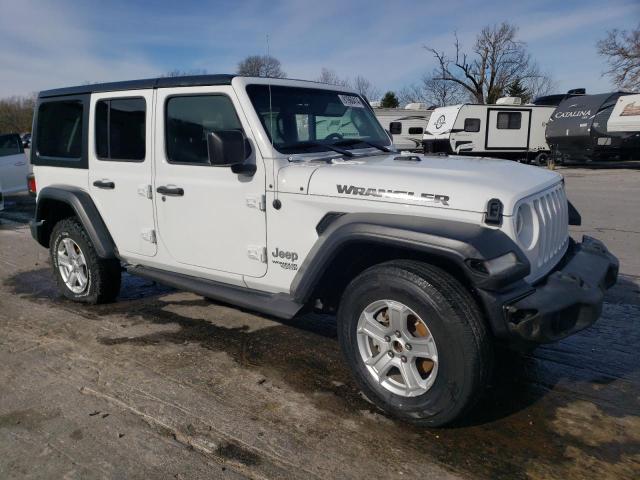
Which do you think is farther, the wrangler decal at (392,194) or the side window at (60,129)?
the side window at (60,129)

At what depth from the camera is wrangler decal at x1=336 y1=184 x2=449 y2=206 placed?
2.82 metres

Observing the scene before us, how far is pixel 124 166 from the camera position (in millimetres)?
4438

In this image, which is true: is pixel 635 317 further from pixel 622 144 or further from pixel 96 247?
pixel 622 144

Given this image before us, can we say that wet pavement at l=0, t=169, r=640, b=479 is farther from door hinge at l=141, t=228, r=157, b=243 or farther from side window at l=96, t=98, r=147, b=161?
side window at l=96, t=98, r=147, b=161

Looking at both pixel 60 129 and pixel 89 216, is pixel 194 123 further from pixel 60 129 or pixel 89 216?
pixel 60 129

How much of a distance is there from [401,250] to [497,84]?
5154cm

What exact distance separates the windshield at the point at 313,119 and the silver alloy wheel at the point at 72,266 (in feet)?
8.26

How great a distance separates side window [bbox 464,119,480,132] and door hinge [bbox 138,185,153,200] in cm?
1920

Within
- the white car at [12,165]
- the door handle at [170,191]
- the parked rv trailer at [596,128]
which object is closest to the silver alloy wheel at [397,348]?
the door handle at [170,191]

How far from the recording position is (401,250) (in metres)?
3.07

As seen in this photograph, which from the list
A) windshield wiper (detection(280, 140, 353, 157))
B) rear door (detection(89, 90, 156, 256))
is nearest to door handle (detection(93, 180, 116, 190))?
rear door (detection(89, 90, 156, 256))

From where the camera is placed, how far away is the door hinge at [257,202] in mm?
3541

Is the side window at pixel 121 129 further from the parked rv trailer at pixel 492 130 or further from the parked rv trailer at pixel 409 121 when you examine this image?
the parked rv trailer at pixel 409 121

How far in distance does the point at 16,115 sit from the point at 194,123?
53337 mm
